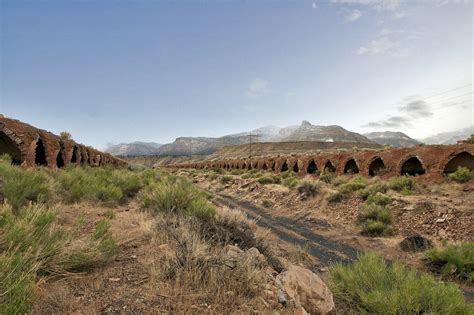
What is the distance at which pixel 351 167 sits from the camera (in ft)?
76.3

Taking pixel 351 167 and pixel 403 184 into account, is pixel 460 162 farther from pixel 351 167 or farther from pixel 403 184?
pixel 351 167

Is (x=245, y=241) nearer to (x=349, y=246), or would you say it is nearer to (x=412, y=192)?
Answer: (x=349, y=246)

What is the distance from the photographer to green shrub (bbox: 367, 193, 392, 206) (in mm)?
13147

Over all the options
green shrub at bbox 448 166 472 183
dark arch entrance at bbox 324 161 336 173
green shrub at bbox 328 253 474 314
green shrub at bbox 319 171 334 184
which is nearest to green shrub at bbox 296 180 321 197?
green shrub at bbox 319 171 334 184

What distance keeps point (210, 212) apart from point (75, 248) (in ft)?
13.1

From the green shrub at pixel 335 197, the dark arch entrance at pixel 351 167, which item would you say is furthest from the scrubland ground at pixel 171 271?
the dark arch entrance at pixel 351 167

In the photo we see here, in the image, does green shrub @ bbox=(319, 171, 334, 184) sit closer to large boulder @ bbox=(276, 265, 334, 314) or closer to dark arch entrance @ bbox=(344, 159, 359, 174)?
dark arch entrance @ bbox=(344, 159, 359, 174)

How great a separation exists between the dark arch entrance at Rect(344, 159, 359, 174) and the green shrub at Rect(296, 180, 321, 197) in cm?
590

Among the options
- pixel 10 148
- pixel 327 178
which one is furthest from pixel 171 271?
pixel 327 178

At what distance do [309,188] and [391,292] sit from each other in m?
13.9

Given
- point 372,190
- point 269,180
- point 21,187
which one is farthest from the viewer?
point 269,180

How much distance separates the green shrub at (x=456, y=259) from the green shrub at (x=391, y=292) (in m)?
3.82

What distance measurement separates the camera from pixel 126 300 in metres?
3.28

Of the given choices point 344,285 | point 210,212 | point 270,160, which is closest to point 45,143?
point 210,212
